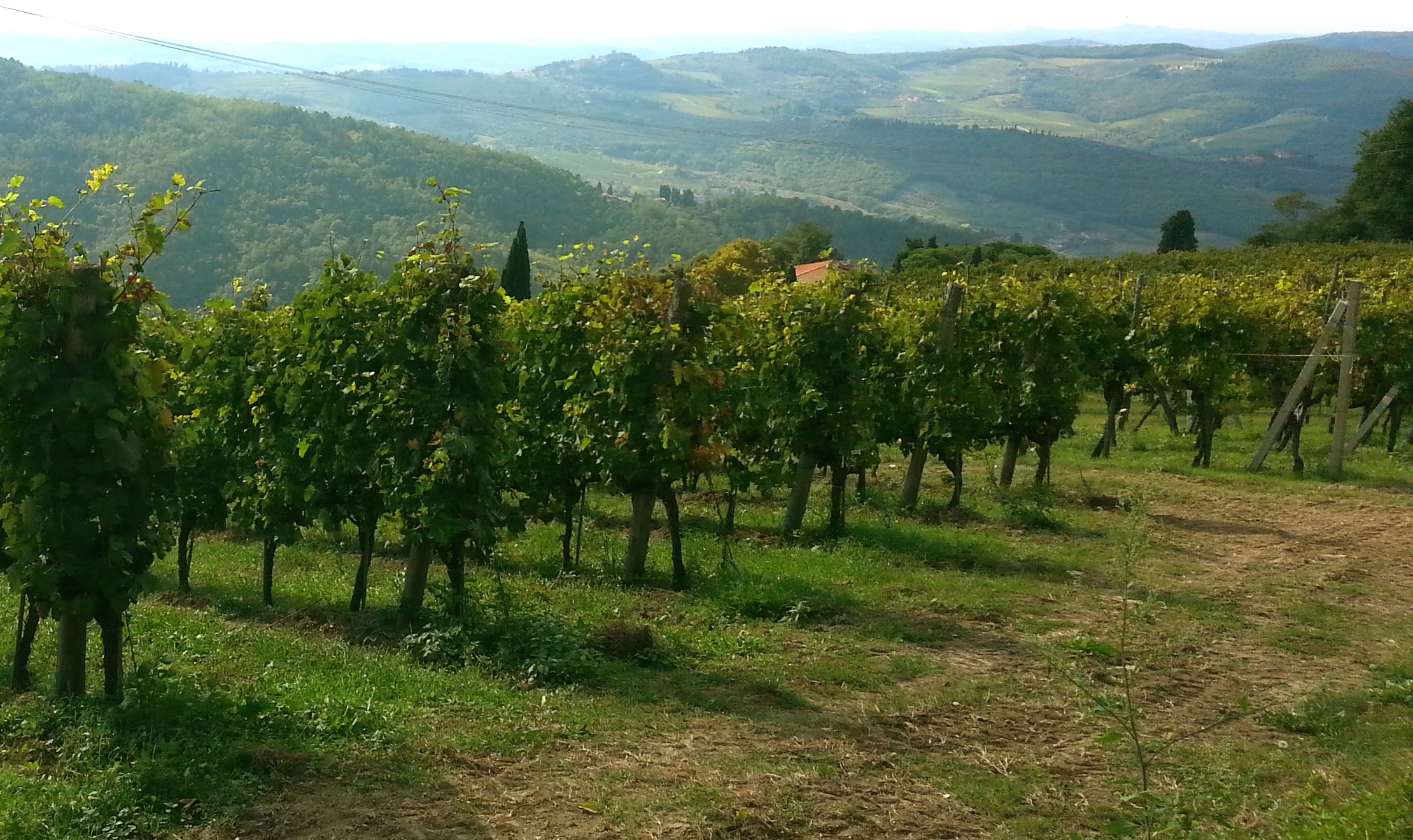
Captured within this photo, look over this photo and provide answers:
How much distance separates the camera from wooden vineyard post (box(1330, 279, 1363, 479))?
60.1 feet

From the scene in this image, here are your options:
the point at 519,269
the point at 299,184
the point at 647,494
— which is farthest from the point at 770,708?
the point at 299,184

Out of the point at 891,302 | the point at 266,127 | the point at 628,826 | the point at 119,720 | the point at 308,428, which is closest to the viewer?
the point at 628,826

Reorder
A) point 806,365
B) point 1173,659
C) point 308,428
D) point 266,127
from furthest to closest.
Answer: point 266,127 → point 806,365 → point 308,428 → point 1173,659

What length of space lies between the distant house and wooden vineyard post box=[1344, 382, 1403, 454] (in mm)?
9896

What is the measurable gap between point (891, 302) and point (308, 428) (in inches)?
356

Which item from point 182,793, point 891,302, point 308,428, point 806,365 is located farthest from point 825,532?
point 182,793

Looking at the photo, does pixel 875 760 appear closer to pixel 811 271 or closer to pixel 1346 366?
pixel 1346 366

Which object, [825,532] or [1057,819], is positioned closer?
[1057,819]

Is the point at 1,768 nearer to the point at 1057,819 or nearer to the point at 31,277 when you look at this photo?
the point at 31,277

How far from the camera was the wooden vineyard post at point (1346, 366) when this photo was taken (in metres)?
18.3

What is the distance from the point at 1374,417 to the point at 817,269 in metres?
37.5

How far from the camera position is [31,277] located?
664 cm

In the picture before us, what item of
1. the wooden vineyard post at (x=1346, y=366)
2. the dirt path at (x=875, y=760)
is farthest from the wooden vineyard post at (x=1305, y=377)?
the dirt path at (x=875, y=760)

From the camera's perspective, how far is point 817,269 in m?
57.0
